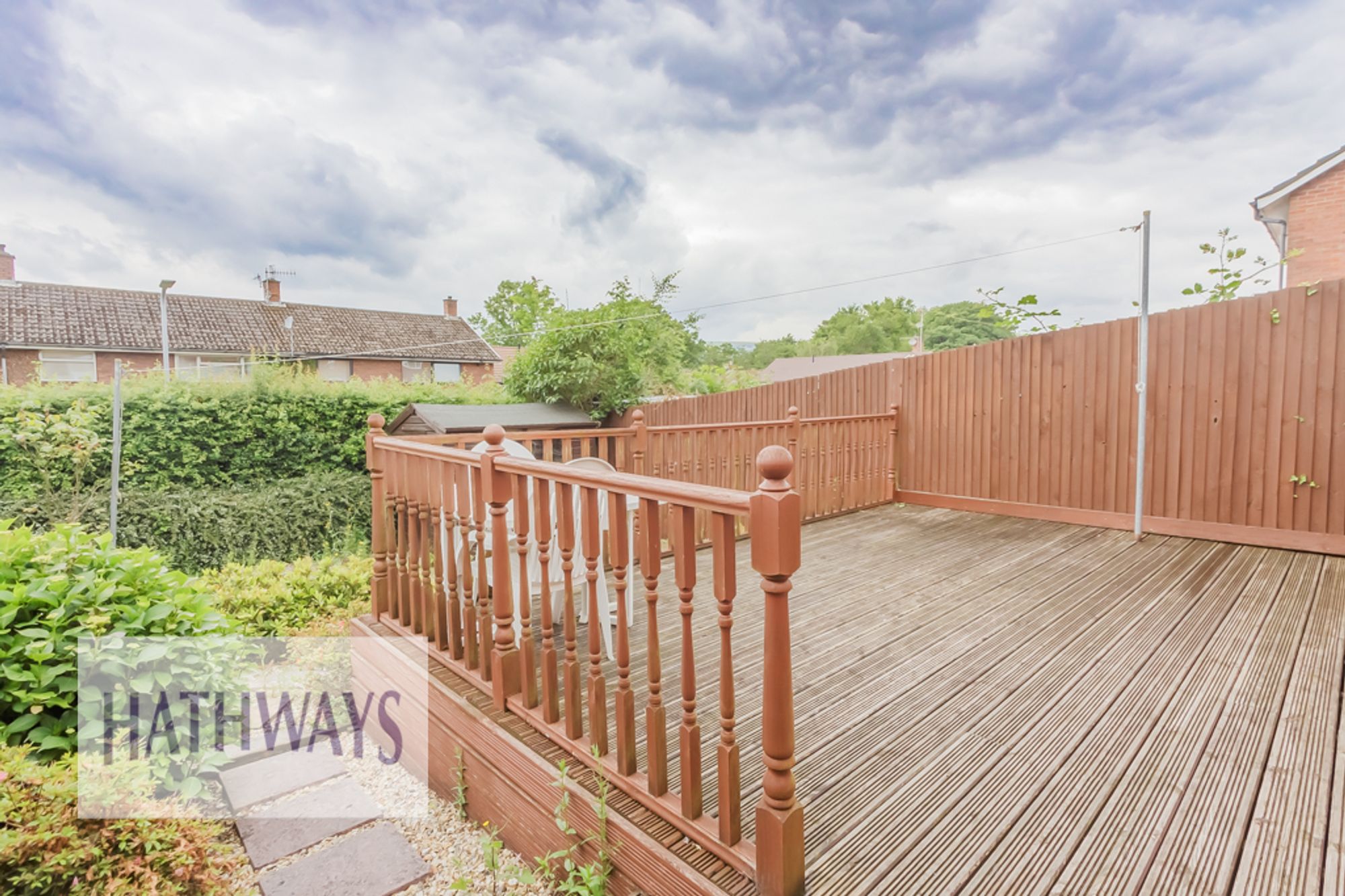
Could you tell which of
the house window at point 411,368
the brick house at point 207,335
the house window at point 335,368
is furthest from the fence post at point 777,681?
the house window at point 411,368

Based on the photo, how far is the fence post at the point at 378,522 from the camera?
9.41 ft

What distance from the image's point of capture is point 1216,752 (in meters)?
1.73

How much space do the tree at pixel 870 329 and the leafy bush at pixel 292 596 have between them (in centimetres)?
3439

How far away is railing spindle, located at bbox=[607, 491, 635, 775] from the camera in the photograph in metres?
1.48

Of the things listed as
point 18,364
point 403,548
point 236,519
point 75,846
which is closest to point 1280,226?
point 403,548

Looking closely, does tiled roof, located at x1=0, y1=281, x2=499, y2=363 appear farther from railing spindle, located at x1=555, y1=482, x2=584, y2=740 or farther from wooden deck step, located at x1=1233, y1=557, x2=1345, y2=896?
wooden deck step, located at x1=1233, y1=557, x2=1345, y2=896

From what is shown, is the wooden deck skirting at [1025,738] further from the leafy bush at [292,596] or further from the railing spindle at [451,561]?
the leafy bush at [292,596]

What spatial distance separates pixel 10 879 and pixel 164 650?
2.13ft

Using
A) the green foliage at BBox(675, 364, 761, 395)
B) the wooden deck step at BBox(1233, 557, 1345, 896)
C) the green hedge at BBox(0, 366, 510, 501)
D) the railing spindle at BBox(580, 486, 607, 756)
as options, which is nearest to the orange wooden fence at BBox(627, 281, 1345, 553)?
the wooden deck step at BBox(1233, 557, 1345, 896)

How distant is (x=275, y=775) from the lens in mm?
2619

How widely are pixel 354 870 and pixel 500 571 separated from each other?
42.6 inches

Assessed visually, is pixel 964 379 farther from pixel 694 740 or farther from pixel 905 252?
pixel 905 252

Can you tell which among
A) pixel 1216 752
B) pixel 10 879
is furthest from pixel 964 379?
pixel 10 879

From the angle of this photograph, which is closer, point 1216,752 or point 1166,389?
point 1216,752
